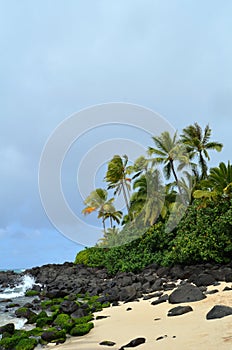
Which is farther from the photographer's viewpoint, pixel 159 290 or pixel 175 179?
pixel 175 179

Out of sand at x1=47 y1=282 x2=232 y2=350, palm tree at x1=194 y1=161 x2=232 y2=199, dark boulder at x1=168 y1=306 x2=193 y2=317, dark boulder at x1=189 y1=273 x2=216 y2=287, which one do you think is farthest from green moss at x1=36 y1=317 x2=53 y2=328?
palm tree at x1=194 y1=161 x2=232 y2=199

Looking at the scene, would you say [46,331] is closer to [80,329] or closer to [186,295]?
[80,329]

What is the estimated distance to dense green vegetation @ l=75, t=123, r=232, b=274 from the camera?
20438 mm

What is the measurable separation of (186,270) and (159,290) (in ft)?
12.8

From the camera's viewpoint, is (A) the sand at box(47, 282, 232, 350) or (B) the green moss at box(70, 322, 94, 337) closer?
(A) the sand at box(47, 282, 232, 350)

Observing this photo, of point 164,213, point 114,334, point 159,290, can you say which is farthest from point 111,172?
point 114,334

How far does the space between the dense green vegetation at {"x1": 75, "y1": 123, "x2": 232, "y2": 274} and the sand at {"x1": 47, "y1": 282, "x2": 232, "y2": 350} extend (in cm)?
700

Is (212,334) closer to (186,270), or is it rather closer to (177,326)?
(177,326)

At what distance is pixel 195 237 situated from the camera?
2084 centimetres

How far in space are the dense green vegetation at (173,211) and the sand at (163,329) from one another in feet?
23.0

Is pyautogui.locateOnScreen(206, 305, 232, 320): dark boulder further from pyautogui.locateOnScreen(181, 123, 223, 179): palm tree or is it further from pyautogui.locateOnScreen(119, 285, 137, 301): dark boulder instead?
pyautogui.locateOnScreen(181, 123, 223, 179): palm tree

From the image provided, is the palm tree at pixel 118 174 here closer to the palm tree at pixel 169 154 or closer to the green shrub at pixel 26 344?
the palm tree at pixel 169 154

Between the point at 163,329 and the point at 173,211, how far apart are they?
18080 millimetres

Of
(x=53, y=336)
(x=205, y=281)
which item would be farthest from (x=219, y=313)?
(x=205, y=281)
